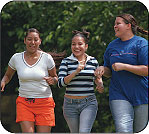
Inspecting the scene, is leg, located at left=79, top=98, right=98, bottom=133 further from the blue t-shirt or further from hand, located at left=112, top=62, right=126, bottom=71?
hand, located at left=112, top=62, right=126, bottom=71

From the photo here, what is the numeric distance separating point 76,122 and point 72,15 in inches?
132

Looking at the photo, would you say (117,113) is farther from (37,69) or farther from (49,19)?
(49,19)

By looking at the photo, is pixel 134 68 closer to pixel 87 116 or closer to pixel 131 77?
pixel 131 77

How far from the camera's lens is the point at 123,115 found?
3.41 metres

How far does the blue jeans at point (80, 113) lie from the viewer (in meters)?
3.60

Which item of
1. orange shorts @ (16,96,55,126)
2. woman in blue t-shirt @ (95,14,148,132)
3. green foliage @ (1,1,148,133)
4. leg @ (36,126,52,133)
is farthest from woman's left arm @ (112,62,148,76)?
green foliage @ (1,1,148,133)

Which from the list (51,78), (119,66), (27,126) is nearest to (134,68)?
(119,66)

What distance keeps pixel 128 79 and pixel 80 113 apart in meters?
0.66

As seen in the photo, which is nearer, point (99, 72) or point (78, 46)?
point (99, 72)

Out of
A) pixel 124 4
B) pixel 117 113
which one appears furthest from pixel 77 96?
pixel 124 4

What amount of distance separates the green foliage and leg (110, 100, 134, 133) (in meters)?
2.59

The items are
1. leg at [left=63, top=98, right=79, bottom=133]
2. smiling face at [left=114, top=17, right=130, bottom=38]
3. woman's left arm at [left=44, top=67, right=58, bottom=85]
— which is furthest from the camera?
woman's left arm at [left=44, top=67, right=58, bottom=85]

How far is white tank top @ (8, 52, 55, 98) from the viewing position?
375 cm

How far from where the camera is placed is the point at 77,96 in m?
3.67
